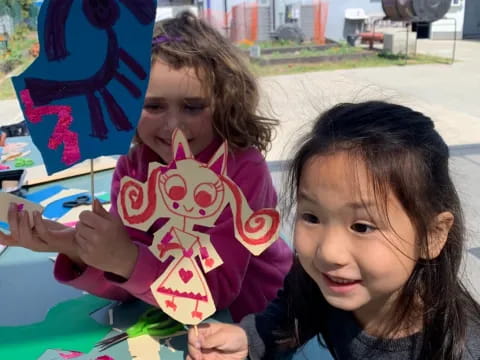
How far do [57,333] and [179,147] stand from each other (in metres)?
0.40

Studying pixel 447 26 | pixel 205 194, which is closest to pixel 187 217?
pixel 205 194

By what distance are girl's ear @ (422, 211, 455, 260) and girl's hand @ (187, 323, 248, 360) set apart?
0.30 m

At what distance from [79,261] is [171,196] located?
26 cm

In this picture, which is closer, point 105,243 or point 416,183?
point 416,183

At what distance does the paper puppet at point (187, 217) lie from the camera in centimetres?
75

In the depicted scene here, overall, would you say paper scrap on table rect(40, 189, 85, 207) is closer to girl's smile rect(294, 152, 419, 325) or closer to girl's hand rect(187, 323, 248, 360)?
girl's hand rect(187, 323, 248, 360)

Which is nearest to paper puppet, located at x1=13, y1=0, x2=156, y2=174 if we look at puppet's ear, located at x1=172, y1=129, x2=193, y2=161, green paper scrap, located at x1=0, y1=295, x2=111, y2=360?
puppet's ear, located at x1=172, y1=129, x2=193, y2=161

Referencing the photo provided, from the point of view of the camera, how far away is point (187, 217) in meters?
0.76

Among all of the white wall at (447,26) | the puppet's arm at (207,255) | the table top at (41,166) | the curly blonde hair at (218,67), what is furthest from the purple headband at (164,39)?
the white wall at (447,26)

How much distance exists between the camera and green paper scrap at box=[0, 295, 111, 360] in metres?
0.85

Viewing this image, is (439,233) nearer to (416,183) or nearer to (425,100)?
(416,183)

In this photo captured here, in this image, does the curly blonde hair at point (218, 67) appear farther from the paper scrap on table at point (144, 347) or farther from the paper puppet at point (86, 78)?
the paper scrap on table at point (144, 347)

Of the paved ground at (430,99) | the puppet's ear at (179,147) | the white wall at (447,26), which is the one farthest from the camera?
the white wall at (447,26)

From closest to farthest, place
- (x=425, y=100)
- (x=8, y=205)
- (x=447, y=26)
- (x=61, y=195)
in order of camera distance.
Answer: (x=8, y=205) < (x=61, y=195) < (x=425, y=100) < (x=447, y=26)
